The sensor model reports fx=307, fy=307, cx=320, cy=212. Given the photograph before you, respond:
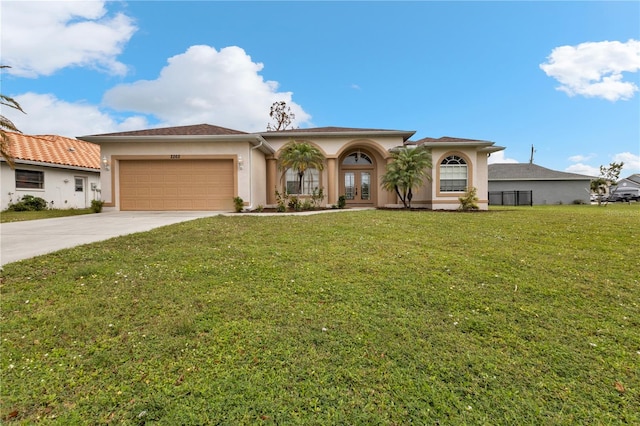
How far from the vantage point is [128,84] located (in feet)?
52.4

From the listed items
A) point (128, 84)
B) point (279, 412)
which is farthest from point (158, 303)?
point (128, 84)

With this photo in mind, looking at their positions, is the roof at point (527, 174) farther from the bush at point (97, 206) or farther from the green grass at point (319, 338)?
the bush at point (97, 206)

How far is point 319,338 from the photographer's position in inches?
119

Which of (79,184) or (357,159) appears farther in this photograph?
(79,184)

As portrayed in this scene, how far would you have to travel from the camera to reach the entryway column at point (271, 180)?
16594 mm

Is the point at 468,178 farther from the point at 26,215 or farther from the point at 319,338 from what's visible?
the point at 26,215

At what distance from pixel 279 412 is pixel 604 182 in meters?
39.6

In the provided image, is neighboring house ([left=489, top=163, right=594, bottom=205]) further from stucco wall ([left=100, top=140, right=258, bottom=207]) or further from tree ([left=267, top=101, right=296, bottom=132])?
stucco wall ([left=100, top=140, right=258, bottom=207])

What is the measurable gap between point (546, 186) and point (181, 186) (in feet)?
95.1

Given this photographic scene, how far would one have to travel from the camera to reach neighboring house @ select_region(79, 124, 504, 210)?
13742mm

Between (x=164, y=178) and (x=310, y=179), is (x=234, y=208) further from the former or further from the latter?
(x=310, y=179)

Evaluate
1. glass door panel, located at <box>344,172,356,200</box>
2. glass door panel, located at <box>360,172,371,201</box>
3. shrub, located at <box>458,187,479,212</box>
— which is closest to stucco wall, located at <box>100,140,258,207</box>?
glass door panel, located at <box>344,172,356,200</box>

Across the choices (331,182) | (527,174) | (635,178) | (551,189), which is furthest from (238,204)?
(635,178)

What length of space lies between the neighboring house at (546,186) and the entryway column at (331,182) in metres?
17.0
